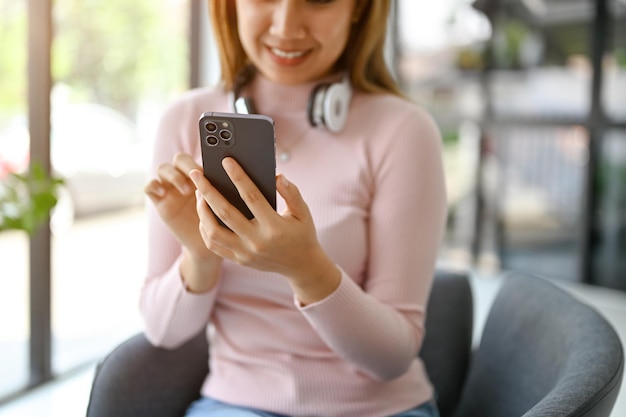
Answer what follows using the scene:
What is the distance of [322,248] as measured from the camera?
105 cm

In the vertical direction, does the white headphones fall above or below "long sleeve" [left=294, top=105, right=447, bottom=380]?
above

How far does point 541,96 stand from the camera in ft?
12.8

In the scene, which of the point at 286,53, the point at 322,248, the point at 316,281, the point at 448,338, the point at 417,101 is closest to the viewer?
the point at 316,281

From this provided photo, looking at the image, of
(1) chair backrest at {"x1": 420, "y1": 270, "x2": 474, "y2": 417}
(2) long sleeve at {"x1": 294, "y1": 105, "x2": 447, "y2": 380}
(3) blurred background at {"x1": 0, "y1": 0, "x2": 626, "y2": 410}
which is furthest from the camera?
(3) blurred background at {"x1": 0, "y1": 0, "x2": 626, "y2": 410}

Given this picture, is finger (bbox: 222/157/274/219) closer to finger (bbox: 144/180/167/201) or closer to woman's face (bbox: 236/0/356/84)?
finger (bbox: 144/180/167/201)

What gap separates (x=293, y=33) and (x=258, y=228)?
42 cm

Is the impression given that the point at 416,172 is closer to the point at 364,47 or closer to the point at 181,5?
the point at 364,47

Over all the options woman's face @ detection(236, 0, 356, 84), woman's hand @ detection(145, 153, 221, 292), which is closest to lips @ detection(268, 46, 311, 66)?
woman's face @ detection(236, 0, 356, 84)

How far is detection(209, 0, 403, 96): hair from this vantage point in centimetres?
122

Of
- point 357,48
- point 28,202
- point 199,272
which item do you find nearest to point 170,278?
point 199,272

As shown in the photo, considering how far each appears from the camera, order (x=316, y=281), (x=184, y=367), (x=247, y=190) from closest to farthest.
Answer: (x=247, y=190) → (x=316, y=281) → (x=184, y=367)

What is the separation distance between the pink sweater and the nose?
0.64 feet

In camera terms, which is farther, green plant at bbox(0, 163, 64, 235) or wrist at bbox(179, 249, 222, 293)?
green plant at bbox(0, 163, 64, 235)

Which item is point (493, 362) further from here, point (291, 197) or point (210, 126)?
point (210, 126)
